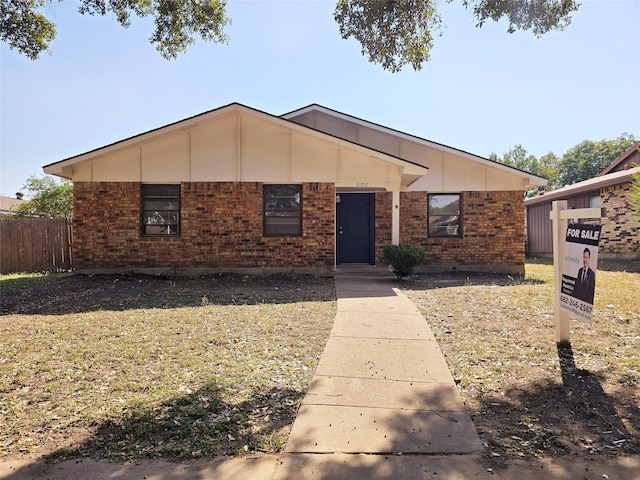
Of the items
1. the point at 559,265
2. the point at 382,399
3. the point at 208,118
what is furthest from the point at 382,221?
the point at 382,399

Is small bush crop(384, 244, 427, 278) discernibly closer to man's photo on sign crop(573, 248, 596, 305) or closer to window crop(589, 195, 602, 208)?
man's photo on sign crop(573, 248, 596, 305)

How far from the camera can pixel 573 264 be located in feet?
15.1

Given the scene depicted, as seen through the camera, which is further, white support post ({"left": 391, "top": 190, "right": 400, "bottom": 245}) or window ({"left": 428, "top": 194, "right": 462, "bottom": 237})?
window ({"left": 428, "top": 194, "right": 462, "bottom": 237})

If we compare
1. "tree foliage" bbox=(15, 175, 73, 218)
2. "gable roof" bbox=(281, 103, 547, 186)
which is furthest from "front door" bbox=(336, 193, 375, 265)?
"tree foliage" bbox=(15, 175, 73, 218)

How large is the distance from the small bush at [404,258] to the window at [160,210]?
5.84 meters

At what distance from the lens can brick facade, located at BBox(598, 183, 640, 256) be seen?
16188mm

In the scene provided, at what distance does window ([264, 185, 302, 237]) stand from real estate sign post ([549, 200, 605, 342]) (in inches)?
281

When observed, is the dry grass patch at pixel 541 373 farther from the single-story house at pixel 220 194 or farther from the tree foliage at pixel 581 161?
the tree foliage at pixel 581 161

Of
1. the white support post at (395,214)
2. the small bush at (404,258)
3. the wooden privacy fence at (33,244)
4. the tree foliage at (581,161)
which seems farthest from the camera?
the tree foliage at (581,161)

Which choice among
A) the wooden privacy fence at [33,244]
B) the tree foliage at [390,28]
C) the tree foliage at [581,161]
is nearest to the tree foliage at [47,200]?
the wooden privacy fence at [33,244]

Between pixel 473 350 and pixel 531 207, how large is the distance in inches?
845

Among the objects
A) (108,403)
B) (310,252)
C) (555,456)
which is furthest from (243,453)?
(310,252)

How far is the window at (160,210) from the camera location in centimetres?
1134

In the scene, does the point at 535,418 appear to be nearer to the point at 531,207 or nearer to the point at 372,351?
the point at 372,351
